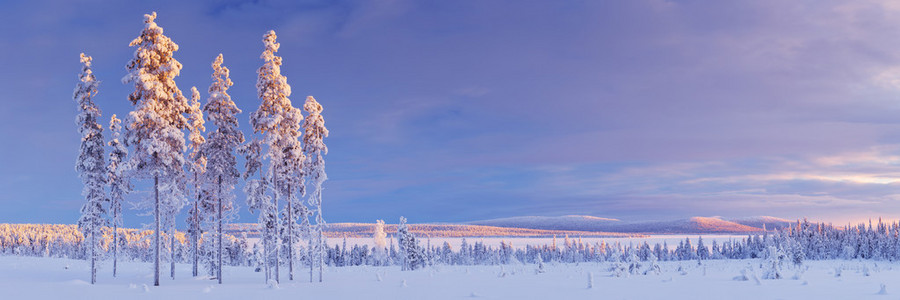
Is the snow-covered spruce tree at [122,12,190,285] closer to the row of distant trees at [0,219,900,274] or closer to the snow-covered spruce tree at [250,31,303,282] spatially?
the snow-covered spruce tree at [250,31,303,282]

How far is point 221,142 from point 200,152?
2622 mm

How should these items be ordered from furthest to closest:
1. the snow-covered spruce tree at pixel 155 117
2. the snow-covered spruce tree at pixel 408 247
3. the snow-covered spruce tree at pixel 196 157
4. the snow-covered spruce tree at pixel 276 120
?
the snow-covered spruce tree at pixel 408 247, the snow-covered spruce tree at pixel 196 157, the snow-covered spruce tree at pixel 276 120, the snow-covered spruce tree at pixel 155 117

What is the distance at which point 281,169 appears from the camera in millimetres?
37500

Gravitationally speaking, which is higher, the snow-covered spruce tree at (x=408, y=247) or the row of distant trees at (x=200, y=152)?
the row of distant trees at (x=200, y=152)

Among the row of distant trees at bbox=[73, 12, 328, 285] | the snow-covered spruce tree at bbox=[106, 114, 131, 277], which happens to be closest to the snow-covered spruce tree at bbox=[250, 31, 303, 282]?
the row of distant trees at bbox=[73, 12, 328, 285]

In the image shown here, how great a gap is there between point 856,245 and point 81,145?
139m

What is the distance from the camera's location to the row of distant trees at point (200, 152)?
111ft

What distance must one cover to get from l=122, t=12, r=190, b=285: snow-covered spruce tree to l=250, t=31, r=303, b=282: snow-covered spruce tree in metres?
4.67

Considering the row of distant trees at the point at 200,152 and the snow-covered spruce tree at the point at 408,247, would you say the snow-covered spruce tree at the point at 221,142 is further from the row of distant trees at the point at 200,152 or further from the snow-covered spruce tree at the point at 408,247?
the snow-covered spruce tree at the point at 408,247

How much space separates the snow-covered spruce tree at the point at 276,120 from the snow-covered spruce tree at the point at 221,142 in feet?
9.05

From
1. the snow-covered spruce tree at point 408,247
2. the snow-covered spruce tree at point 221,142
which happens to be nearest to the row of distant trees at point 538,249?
the snow-covered spruce tree at point 408,247

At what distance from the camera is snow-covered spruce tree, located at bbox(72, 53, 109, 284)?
127 feet

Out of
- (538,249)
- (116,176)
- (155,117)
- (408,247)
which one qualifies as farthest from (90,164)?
(538,249)

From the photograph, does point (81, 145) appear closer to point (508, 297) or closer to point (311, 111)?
point (311, 111)
